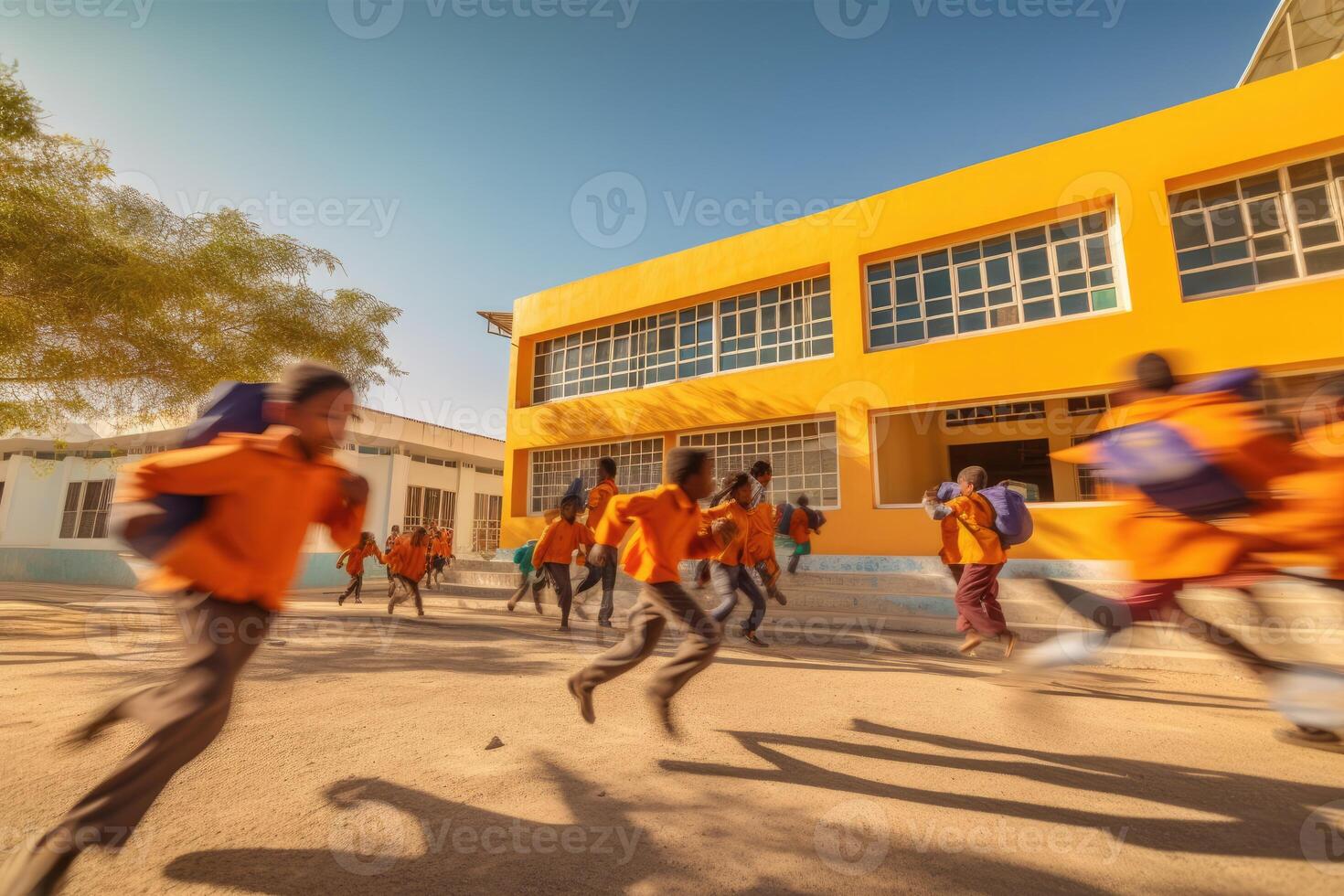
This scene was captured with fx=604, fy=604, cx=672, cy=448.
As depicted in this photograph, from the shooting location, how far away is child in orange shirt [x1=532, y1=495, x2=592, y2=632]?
7.62 meters

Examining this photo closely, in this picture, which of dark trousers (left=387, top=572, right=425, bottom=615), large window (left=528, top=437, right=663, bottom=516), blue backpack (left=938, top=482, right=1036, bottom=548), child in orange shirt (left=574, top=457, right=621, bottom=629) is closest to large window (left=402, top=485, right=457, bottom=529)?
large window (left=528, top=437, right=663, bottom=516)

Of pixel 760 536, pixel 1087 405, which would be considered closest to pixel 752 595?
pixel 760 536

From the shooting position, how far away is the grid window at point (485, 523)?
2588 centimetres

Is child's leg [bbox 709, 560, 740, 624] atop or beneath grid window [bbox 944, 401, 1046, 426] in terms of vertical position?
beneath

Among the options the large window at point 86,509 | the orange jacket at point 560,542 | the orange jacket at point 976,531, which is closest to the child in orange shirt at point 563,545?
the orange jacket at point 560,542

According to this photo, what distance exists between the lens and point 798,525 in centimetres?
1028

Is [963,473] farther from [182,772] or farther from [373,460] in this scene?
[373,460]

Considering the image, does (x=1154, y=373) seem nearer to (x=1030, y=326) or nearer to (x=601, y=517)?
(x=601, y=517)

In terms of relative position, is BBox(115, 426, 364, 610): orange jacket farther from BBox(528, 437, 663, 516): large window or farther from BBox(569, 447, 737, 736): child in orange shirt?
Answer: BBox(528, 437, 663, 516): large window

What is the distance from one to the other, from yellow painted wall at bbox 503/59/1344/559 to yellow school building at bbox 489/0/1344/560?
0.04 metres

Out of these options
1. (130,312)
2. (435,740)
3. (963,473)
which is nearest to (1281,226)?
(963,473)

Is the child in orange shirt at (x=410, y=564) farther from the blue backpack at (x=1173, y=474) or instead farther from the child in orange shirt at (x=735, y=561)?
the blue backpack at (x=1173, y=474)

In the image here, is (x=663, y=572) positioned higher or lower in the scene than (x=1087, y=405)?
lower

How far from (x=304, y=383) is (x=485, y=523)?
25400 millimetres
